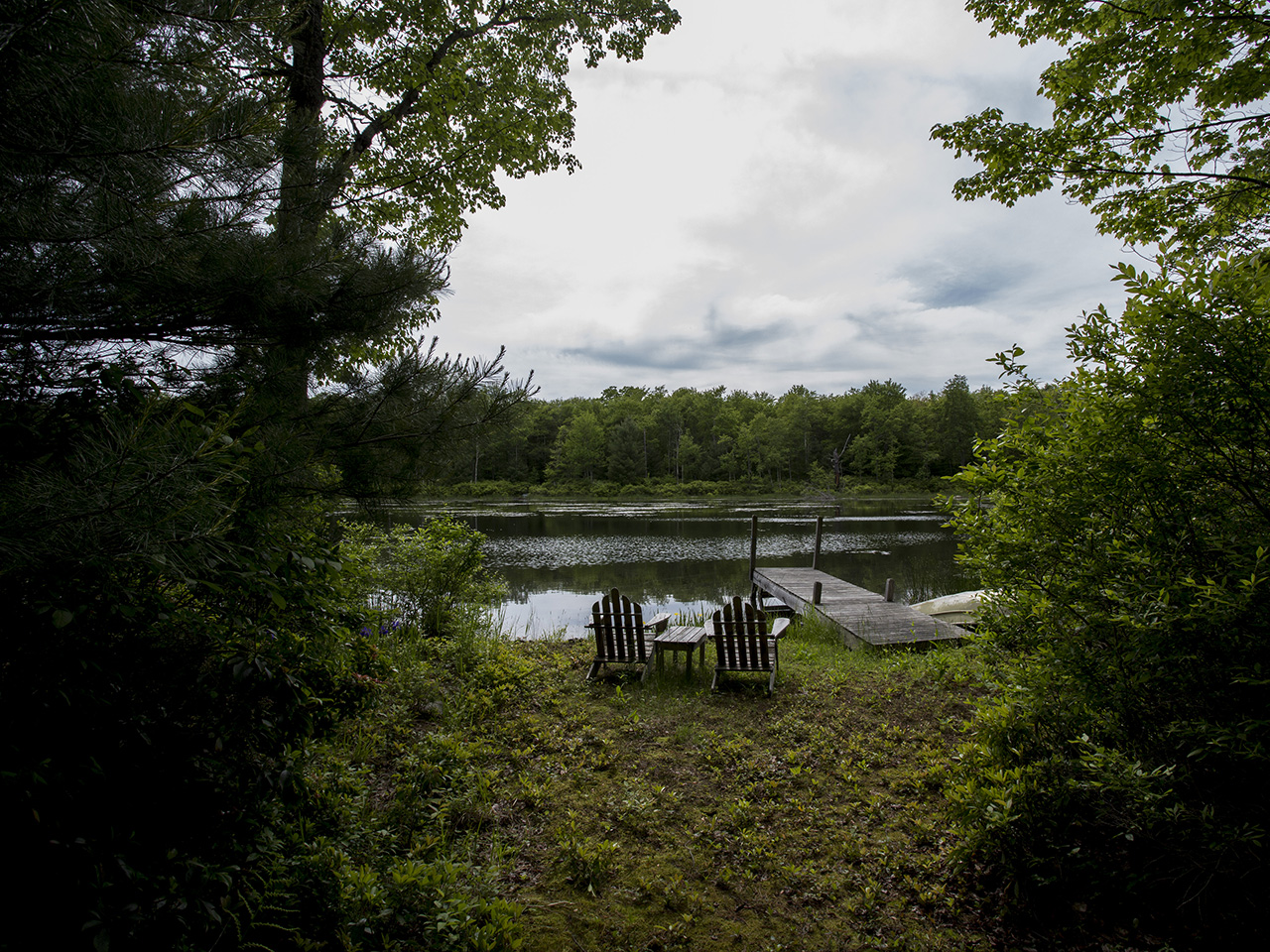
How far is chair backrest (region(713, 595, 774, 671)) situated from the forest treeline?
5768 centimetres

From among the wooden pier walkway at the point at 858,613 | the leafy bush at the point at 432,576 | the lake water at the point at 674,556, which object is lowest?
the lake water at the point at 674,556

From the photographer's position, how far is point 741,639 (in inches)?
255

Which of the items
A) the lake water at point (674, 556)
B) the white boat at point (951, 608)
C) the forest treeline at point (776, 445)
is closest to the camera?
the white boat at point (951, 608)

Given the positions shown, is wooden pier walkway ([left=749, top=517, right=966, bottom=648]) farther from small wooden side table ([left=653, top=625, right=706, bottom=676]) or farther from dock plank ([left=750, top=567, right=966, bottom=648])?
small wooden side table ([left=653, top=625, right=706, bottom=676])

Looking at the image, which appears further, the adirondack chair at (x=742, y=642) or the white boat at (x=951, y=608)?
the white boat at (x=951, y=608)

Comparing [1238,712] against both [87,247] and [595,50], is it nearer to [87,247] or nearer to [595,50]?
[87,247]

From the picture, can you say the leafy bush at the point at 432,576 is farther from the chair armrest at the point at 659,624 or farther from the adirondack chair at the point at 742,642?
the adirondack chair at the point at 742,642

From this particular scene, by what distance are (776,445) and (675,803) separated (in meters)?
67.4

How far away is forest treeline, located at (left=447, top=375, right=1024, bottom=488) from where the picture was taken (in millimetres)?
66625

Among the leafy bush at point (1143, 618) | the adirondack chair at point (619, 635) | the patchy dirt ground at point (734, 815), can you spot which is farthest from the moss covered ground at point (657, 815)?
the adirondack chair at point (619, 635)

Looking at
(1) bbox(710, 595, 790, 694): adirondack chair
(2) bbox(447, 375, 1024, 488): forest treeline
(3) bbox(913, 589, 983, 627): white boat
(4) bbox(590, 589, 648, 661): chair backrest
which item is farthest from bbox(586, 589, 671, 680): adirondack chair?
(2) bbox(447, 375, 1024, 488): forest treeline

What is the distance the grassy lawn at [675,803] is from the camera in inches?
111

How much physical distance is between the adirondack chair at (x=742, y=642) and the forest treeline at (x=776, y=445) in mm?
57682

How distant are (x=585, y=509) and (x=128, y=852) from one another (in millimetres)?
43968
